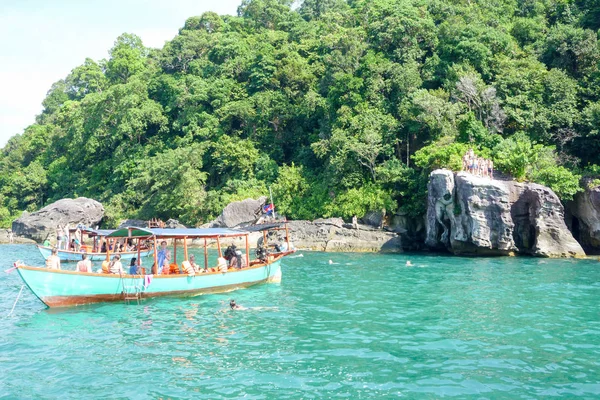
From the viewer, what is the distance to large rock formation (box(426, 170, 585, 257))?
3030 centimetres

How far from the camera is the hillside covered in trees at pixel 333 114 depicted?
122 feet

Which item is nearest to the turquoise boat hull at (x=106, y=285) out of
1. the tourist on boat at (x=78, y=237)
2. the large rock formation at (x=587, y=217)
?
the tourist on boat at (x=78, y=237)

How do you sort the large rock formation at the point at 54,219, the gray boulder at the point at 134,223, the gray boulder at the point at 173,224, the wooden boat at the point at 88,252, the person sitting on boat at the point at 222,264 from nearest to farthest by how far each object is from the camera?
1. the person sitting on boat at the point at 222,264
2. the wooden boat at the point at 88,252
3. the gray boulder at the point at 173,224
4. the gray boulder at the point at 134,223
5. the large rock formation at the point at 54,219

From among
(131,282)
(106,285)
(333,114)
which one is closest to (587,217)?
(333,114)

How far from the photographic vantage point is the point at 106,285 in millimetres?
17734

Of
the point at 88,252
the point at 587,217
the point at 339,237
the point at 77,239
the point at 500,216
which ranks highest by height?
the point at 500,216

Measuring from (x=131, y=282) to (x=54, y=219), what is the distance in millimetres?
→ 35158

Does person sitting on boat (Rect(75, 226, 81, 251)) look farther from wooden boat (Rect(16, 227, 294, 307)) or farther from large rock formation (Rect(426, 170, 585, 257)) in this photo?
large rock formation (Rect(426, 170, 585, 257))

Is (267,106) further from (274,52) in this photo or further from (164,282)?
(164,282)

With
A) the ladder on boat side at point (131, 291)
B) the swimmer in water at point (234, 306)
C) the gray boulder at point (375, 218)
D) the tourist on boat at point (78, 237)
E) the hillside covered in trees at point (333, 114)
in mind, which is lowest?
the swimmer in water at point (234, 306)

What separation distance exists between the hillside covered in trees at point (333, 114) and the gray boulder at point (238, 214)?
233 cm

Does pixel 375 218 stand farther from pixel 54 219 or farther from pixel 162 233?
pixel 54 219

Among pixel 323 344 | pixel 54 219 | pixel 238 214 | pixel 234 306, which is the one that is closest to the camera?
pixel 323 344

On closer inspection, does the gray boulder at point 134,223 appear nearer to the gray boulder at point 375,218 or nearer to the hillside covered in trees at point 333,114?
the hillside covered in trees at point 333,114
